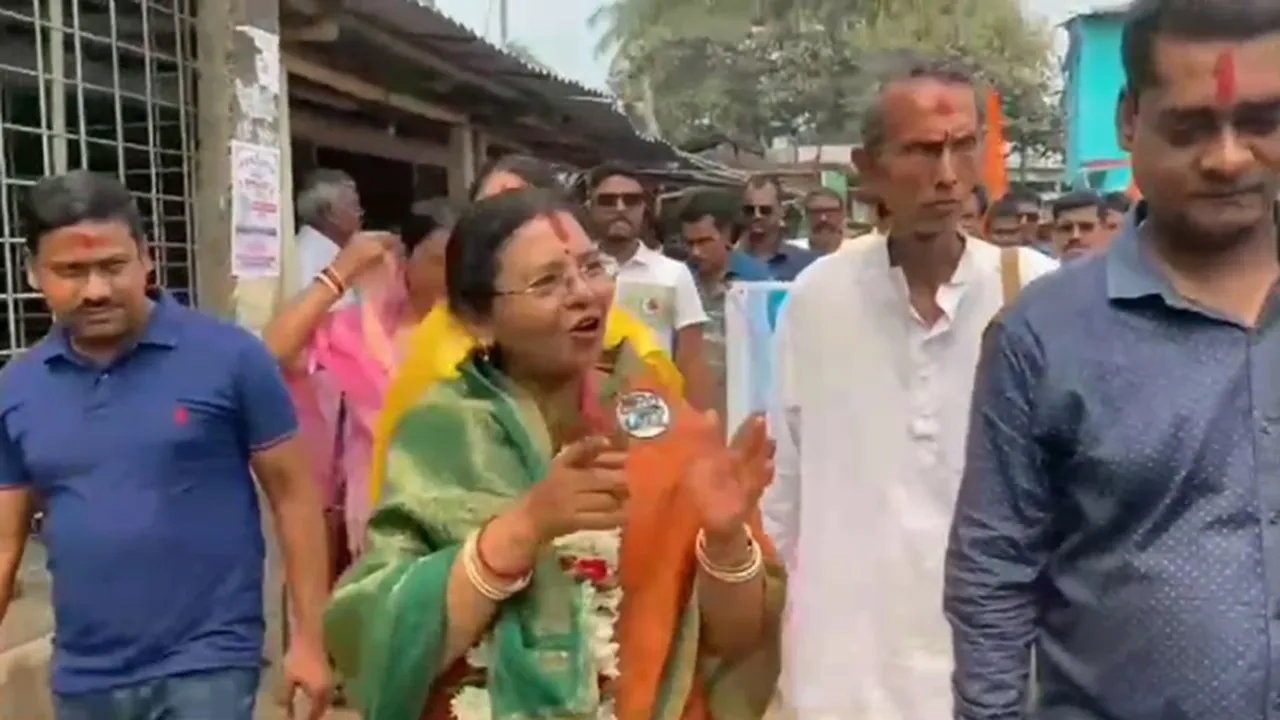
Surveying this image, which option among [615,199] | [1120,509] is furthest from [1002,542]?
[615,199]

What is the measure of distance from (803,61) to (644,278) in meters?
28.7

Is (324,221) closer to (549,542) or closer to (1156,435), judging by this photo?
(549,542)

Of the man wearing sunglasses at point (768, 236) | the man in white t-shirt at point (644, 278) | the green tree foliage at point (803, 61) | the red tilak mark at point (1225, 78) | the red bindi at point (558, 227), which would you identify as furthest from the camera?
the green tree foliage at point (803, 61)

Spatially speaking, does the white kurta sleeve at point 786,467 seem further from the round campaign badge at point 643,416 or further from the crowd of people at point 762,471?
the round campaign badge at point 643,416

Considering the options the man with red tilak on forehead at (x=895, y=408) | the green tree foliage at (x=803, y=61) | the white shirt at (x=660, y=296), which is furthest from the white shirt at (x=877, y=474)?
the green tree foliage at (x=803, y=61)

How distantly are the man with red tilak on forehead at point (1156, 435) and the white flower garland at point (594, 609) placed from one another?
2.17 feet

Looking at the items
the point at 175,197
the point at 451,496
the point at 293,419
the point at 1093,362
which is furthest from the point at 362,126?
the point at 1093,362

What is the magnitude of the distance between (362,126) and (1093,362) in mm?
8926

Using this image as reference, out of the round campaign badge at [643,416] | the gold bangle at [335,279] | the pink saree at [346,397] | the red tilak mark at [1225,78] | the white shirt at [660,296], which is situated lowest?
the pink saree at [346,397]

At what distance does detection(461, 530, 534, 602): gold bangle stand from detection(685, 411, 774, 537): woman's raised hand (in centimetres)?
29

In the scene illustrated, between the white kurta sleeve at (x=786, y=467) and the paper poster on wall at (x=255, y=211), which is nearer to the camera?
the white kurta sleeve at (x=786, y=467)

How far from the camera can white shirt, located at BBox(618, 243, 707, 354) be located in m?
6.67

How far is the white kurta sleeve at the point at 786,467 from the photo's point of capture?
12.8 feet

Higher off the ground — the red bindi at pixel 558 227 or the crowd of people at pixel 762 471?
the red bindi at pixel 558 227
